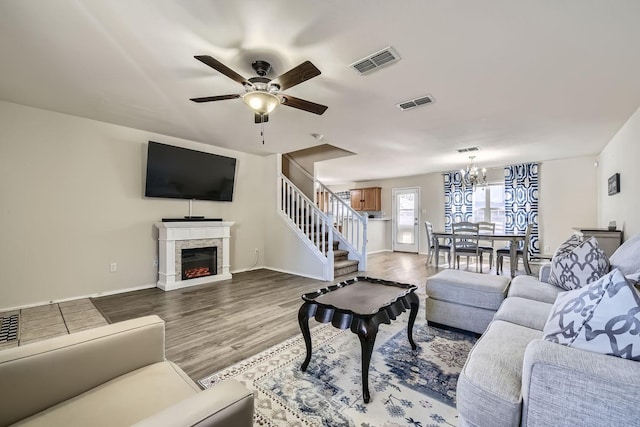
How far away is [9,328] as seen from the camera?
265cm

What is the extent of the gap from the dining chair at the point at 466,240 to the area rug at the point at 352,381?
3.25 meters

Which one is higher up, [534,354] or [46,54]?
[46,54]

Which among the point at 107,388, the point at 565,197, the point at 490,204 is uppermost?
the point at 565,197

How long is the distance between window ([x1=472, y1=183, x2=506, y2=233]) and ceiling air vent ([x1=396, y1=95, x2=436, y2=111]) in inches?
195

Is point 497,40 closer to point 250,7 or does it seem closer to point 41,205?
point 250,7

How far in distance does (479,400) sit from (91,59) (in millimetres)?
3592

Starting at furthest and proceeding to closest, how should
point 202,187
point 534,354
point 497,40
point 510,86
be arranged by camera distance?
point 202,187 → point 510,86 → point 497,40 → point 534,354

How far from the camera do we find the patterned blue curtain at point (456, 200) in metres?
7.07

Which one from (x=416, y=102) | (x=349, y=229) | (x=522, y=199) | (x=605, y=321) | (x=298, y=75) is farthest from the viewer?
(x=349, y=229)

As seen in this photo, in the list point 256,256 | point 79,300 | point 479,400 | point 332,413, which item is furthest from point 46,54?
point 256,256

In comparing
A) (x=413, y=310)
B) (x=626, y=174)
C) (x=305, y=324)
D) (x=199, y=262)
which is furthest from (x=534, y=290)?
(x=199, y=262)

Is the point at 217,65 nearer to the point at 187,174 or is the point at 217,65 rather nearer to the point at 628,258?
the point at 187,174

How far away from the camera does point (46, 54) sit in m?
2.24

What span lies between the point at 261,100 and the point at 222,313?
2.38 m
